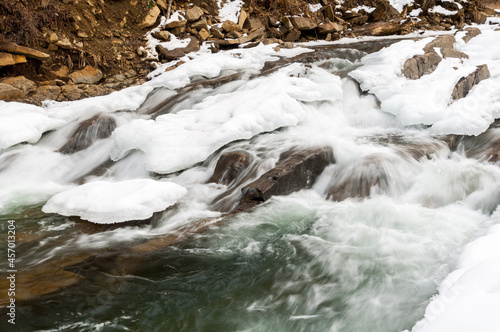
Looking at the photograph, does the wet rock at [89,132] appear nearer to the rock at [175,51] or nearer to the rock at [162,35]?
the rock at [175,51]

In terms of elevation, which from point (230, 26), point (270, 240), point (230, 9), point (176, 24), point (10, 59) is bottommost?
point (270, 240)

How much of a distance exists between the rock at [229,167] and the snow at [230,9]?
9001 millimetres

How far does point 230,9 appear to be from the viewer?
13.5m

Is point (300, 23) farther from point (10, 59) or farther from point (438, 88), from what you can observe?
point (10, 59)

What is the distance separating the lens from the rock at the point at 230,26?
12.2 meters

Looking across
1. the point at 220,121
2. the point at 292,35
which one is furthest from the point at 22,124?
the point at 292,35

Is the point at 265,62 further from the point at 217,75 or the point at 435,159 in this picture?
the point at 435,159

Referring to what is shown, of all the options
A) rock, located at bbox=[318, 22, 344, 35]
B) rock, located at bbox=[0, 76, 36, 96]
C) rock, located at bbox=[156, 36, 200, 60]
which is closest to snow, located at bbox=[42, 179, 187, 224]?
rock, located at bbox=[0, 76, 36, 96]

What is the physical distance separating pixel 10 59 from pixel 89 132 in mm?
3795

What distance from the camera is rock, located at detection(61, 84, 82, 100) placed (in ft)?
28.6

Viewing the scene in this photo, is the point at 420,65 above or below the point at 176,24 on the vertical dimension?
below

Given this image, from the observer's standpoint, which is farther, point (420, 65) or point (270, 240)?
point (420, 65)

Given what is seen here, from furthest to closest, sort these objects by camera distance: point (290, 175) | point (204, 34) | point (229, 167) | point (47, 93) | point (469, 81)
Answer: point (204, 34), point (47, 93), point (469, 81), point (229, 167), point (290, 175)

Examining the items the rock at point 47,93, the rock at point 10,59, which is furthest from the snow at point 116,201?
the rock at point 10,59
